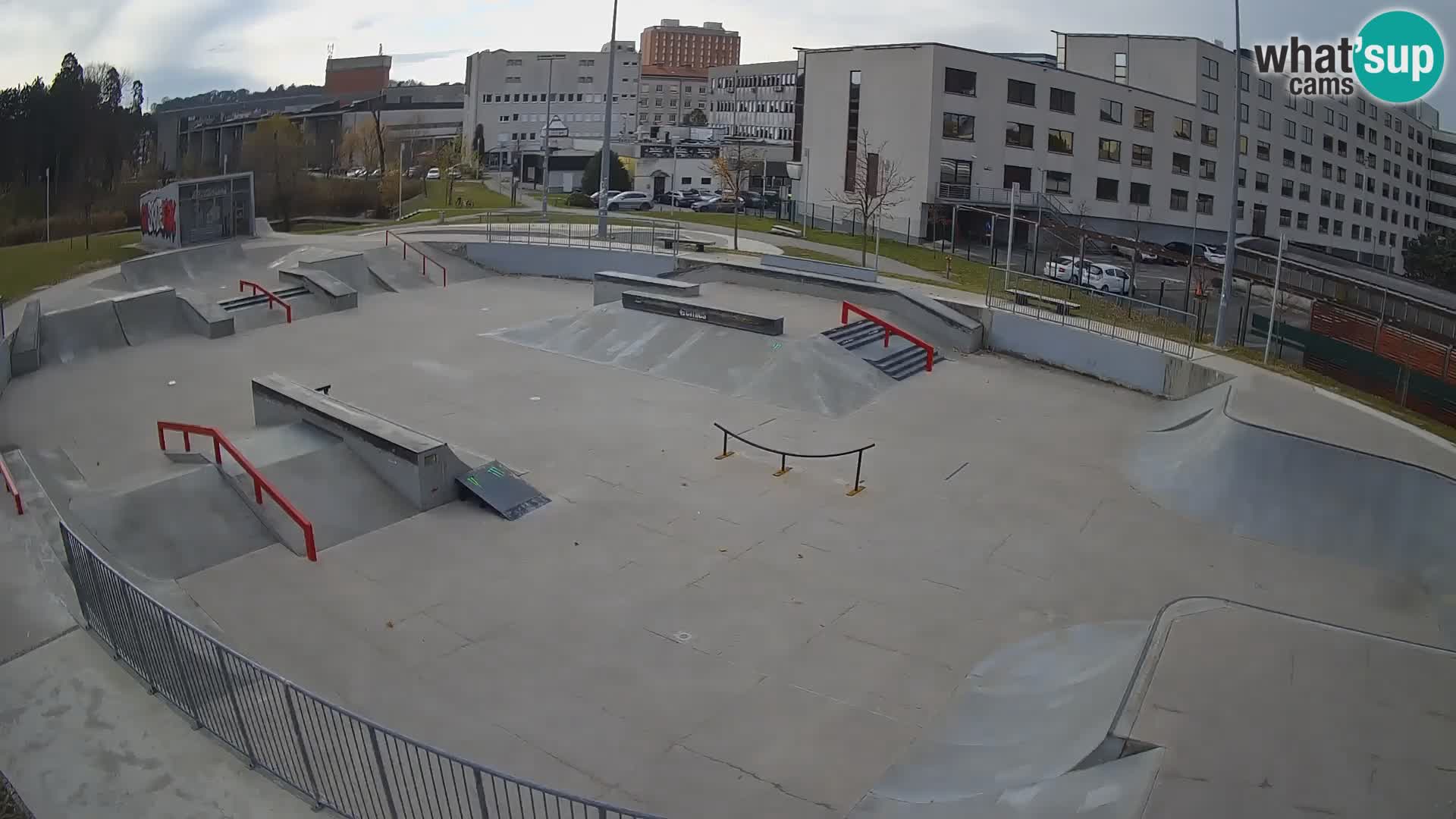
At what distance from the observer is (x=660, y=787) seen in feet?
27.1

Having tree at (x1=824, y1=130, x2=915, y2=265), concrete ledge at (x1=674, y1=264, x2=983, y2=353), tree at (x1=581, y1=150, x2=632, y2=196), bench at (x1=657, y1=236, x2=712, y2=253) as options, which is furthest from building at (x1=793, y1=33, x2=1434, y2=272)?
concrete ledge at (x1=674, y1=264, x2=983, y2=353)

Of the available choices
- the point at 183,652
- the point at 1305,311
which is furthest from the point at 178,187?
the point at 1305,311

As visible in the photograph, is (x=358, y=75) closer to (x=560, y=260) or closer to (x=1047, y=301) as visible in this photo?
(x=560, y=260)

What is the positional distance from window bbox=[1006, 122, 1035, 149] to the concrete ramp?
30.9 metres

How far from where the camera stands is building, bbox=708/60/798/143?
393 feet

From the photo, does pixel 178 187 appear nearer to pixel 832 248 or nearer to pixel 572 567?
pixel 832 248

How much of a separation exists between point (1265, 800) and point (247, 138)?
59.2 metres

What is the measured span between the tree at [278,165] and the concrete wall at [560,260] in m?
19.0

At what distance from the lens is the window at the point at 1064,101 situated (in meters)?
50.1

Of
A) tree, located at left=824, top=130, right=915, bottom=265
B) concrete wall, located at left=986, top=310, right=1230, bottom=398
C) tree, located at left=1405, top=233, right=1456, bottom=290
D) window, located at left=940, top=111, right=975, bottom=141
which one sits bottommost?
concrete wall, located at left=986, top=310, right=1230, bottom=398

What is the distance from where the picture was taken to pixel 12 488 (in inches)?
464

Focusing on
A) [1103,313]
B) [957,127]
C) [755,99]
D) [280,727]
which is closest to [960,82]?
[957,127]

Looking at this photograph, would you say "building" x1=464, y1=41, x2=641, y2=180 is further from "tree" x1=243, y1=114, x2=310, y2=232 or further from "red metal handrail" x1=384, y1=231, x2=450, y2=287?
"red metal handrail" x1=384, y1=231, x2=450, y2=287

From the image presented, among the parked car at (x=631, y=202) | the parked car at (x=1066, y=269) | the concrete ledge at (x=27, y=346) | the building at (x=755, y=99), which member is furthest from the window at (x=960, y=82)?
the building at (x=755, y=99)
